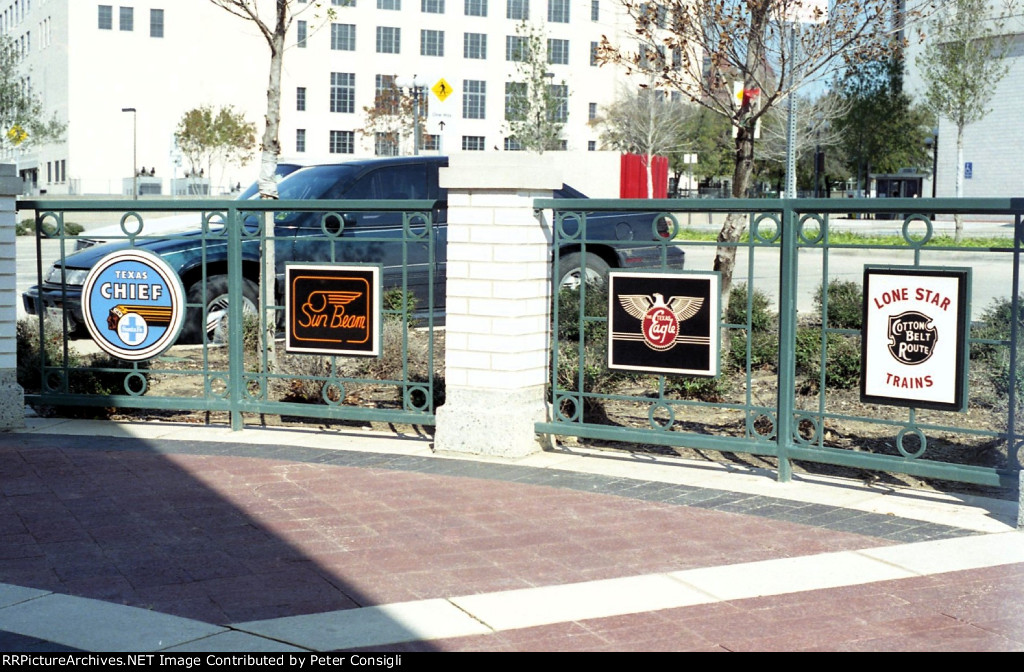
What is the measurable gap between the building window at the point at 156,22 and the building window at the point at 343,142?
12.0 metres

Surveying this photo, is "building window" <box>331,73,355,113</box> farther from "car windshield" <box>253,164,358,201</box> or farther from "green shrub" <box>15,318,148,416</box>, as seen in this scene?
"green shrub" <box>15,318,148,416</box>

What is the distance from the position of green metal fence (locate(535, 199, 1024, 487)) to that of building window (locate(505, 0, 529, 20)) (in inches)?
2668

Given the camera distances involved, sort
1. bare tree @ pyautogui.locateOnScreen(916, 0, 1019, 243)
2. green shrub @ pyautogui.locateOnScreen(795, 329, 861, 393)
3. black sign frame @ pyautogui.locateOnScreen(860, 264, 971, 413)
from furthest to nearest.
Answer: bare tree @ pyautogui.locateOnScreen(916, 0, 1019, 243), green shrub @ pyautogui.locateOnScreen(795, 329, 861, 393), black sign frame @ pyautogui.locateOnScreen(860, 264, 971, 413)

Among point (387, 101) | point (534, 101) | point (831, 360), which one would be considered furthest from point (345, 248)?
point (387, 101)

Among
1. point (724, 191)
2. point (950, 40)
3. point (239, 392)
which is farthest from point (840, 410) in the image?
point (724, 191)

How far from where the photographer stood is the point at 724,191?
7388 centimetres

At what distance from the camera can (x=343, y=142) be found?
7669cm

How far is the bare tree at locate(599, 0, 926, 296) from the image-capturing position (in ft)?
36.3

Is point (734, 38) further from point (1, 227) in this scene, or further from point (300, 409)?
point (1, 227)

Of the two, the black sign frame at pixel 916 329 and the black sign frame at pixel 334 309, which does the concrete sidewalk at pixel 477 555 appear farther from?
the black sign frame at pixel 334 309

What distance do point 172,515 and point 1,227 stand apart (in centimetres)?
365

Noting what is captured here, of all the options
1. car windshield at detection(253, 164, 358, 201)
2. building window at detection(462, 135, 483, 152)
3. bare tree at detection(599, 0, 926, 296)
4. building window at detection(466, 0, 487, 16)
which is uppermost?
building window at detection(466, 0, 487, 16)

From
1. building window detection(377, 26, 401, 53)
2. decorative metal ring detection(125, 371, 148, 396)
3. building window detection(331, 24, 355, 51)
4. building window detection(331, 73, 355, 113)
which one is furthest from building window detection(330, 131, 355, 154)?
decorative metal ring detection(125, 371, 148, 396)

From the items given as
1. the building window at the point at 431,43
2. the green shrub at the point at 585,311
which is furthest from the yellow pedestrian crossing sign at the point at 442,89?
the building window at the point at 431,43
